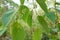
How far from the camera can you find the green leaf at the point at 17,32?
293 millimetres

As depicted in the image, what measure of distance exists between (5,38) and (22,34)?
1491mm

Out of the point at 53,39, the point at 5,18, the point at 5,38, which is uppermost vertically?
the point at 5,18

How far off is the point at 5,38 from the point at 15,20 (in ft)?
4.77

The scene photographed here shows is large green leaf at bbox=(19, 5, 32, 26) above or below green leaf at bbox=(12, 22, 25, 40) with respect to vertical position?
above

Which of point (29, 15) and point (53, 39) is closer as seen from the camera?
point (29, 15)

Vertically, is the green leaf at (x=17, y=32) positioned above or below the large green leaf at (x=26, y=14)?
below

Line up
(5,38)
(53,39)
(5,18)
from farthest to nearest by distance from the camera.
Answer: (5,38) < (53,39) < (5,18)

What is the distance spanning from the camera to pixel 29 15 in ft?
1.20

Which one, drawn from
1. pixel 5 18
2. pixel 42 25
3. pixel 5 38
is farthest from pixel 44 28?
pixel 5 38

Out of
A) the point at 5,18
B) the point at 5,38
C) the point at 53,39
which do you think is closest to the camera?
the point at 5,18

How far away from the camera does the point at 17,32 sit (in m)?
0.30

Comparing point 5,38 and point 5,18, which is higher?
point 5,18

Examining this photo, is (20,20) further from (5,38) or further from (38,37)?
(5,38)

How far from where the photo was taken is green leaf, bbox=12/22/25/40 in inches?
11.5
